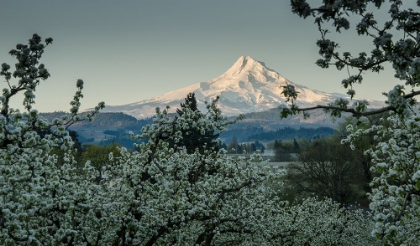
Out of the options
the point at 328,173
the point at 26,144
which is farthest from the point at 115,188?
the point at 328,173

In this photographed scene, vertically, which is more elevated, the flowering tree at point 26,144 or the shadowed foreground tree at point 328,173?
the flowering tree at point 26,144

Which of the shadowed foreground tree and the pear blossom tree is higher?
the pear blossom tree

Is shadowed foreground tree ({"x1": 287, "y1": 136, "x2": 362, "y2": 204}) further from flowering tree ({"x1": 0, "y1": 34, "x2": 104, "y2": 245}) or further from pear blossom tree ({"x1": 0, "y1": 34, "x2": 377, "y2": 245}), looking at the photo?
flowering tree ({"x1": 0, "y1": 34, "x2": 104, "y2": 245})

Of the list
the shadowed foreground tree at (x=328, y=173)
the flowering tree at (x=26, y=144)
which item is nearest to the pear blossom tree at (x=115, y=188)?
the flowering tree at (x=26, y=144)

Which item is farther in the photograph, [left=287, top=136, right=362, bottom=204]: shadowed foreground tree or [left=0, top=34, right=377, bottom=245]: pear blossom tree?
[left=287, top=136, right=362, bottom=204]: shadowed foreground tree

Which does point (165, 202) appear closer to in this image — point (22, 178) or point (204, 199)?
point (204, 199)

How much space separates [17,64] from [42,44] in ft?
2.04

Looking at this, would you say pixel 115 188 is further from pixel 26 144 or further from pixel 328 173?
pixel 328 173

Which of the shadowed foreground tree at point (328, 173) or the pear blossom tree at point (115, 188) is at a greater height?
the pear blossom tree at point (115, 188)

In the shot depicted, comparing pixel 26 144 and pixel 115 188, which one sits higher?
pixel 26 144

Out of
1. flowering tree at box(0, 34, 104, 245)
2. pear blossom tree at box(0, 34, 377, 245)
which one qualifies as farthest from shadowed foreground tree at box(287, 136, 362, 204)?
flowering tree at box(0, 34, 104, 245)

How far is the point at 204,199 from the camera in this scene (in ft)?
39.2

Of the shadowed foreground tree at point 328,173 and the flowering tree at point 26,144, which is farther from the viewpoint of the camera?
the shadowed foreground tree at point 328,173

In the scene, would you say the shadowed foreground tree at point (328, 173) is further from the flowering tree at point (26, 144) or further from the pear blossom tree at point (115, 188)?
the flowering tree at point (26, 144)
